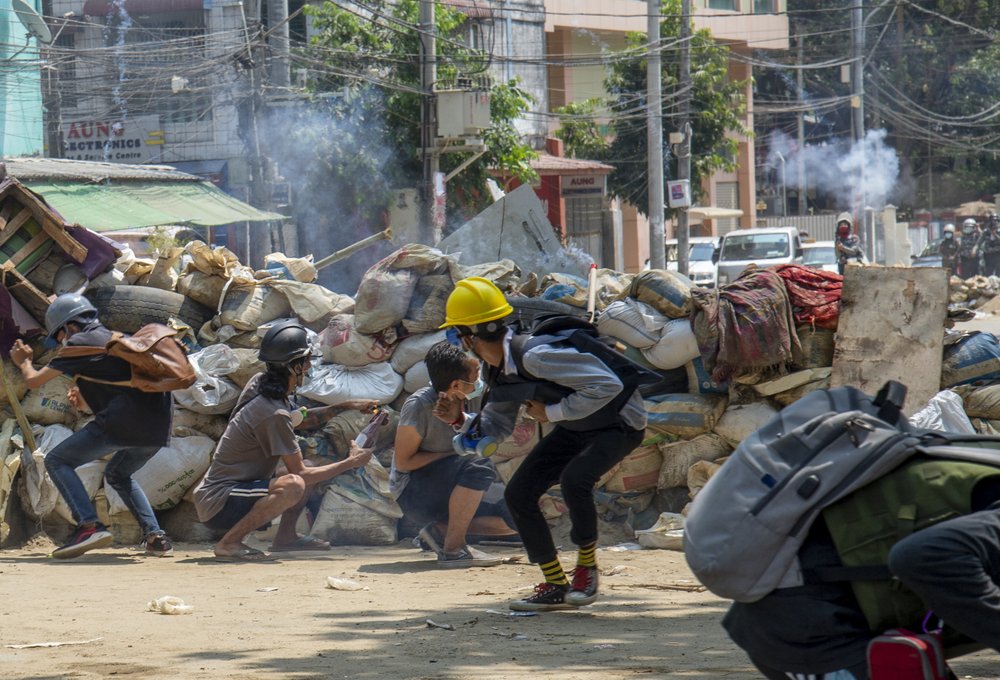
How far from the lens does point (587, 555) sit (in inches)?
217

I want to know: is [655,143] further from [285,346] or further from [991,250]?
[285,346]

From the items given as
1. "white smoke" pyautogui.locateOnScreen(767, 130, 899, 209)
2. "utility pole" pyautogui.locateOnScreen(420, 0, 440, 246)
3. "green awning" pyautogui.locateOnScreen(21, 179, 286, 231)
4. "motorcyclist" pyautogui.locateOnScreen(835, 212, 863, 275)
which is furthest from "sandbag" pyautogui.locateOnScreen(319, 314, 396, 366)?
"white smoke" pyautogui.locateOnScreen(767, 130, 899, 209)

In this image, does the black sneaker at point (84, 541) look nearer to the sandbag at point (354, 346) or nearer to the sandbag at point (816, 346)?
the sandbag at point (354, 346)

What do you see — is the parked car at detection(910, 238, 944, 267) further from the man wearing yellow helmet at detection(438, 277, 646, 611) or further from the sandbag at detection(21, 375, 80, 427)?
the man wearing yellow helmet at detection(438, 277, 646, 611)

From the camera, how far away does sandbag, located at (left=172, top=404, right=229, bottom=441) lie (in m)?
8.35

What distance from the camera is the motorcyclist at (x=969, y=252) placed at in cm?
3036

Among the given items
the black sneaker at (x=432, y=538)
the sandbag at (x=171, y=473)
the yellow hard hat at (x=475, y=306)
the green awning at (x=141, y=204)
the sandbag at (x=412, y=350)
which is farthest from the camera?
the green awning at (x=141, y=204)

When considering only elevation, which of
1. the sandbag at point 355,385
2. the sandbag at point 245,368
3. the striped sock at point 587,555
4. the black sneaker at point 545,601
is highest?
the sandbag at point 245,368

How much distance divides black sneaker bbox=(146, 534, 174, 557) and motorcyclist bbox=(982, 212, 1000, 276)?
1057 inches

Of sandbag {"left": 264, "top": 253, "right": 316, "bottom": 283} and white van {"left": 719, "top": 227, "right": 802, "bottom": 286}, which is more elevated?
sandbag {"left": 264, "top": 253, "right": 316, "bottom": 283}

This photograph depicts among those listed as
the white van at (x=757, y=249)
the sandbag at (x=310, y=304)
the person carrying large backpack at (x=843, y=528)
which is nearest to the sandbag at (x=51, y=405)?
the sandbag at (x=310, y=304)

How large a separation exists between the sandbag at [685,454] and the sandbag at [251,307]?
2.73 m

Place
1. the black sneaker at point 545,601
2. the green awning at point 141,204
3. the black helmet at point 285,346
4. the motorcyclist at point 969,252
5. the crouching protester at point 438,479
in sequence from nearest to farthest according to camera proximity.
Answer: the black sneaker at point 545,601
the crouching protester at point 438,479
the black helmet at point 285,346
the green awning at point 141,204
the motorcyclist at point 969,252

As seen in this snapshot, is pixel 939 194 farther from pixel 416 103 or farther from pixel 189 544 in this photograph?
pixel 189 544
